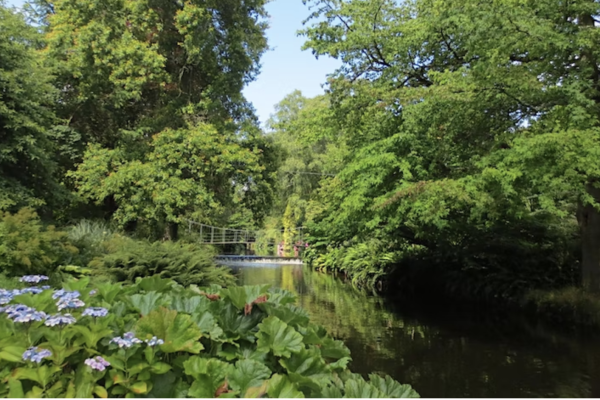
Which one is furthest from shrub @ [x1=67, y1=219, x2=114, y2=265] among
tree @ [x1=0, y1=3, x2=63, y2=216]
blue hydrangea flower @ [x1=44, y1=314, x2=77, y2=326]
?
blue hydrangea flower @ [x1=44, y1=314, x2=77, y2=326]

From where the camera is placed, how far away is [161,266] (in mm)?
5840

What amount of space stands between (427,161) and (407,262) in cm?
627

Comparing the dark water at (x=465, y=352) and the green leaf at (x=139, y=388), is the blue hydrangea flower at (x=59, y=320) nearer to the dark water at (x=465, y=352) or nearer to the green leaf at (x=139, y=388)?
the green leaf at (x=139, y=388)

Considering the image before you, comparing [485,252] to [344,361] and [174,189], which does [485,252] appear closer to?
[174,189]

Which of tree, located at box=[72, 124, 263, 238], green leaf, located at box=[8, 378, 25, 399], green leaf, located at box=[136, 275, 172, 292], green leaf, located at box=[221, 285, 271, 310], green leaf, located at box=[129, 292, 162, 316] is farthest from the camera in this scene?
tree, located at box=[72, 124, 263, 238]

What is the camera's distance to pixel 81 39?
482 inches

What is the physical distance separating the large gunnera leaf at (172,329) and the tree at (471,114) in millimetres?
5925

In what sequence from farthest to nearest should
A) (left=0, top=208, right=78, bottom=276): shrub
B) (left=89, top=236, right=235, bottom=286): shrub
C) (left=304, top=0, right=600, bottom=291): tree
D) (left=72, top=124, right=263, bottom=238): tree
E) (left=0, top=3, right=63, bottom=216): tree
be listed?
(left=72, top=124, right=263, bottom=238): tree → (left=0, top=3, right=63, bottom=216): tree → (left=304, top=0, right=600, bottom=291): tree → (left=89, top=236, right=235, bottom=286): shrub → (left=0, top=208, right=78, bottom=276): shrub

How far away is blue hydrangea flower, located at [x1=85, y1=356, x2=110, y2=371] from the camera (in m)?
1.62

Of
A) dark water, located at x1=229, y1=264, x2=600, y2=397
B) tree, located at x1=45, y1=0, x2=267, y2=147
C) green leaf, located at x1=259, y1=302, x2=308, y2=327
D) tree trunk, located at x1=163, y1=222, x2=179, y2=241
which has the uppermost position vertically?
tree, located at x1=45, y1=0, x2=267, y2=147

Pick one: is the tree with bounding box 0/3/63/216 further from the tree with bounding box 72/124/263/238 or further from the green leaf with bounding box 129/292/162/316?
the green leaf with bounding box 129/292/162/316

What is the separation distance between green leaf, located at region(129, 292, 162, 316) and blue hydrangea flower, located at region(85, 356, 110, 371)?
1.72 ft

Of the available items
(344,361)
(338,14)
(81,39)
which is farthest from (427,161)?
(81,39)

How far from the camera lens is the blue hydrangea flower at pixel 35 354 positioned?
1.60 meters
